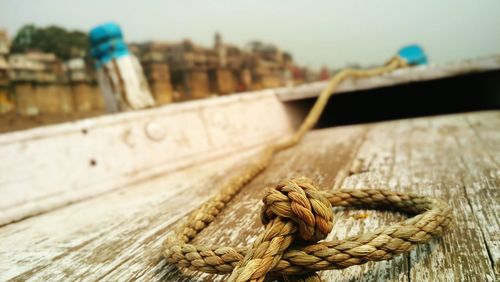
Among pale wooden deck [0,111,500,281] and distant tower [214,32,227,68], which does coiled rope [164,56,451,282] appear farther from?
distant tower [214,32,227,68]

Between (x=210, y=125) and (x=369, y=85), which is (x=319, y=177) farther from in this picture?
(x=369, y=85)

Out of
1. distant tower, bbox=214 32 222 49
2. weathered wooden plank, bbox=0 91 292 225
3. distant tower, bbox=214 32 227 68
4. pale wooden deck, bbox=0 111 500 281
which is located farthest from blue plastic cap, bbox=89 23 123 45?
distant tower, bbox=214 32 222 49

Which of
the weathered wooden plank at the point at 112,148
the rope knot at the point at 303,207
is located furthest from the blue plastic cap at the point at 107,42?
the rope knot at the point at 303,207

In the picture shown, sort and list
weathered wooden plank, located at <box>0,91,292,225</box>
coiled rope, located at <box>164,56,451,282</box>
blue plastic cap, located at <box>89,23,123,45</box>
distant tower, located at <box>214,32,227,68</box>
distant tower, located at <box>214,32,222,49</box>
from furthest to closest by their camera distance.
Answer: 1. distant tower, located at <box>214,32,222,49</box>
2. distant tower, located at <box>214,32,227,68</box>
3. blue plastic cap, located at <box>89,23,123,45</box>
4. weathered wooden plank, located at <box>0,91,292,225</box>
5. coiled rope, located at <box>164,56,451,282</box>

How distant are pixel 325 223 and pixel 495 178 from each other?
31.2 inches

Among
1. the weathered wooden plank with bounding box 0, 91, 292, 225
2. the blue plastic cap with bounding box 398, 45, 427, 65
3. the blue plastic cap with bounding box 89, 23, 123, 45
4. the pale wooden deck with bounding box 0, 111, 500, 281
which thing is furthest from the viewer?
the blue plastic cap with bounding box 398, 45, 427, 65

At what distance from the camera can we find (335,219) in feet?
2.75

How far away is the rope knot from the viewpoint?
19.8 inches

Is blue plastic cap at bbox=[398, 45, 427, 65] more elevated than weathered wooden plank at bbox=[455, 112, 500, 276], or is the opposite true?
blue plastic cap at bbox=[398, 45, 427, 65]

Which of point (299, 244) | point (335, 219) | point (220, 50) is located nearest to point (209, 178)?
point (335, 219)

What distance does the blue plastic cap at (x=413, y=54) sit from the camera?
4000 mm

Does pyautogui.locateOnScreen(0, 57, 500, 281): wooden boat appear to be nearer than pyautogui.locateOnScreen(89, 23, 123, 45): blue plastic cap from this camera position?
Yes

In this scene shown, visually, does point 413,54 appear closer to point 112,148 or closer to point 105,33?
point 105,33

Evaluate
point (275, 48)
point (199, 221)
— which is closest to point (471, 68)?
point (199, 221)
